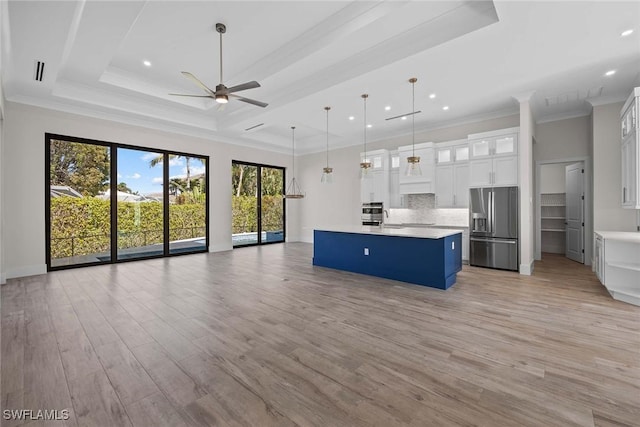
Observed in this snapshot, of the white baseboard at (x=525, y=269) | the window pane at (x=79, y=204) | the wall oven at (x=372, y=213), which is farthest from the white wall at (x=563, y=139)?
the window pane at (x=79, y=204)

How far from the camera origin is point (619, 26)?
324 cm

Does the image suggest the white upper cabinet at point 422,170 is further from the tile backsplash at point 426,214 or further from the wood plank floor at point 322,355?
the wood plank floor at point 322,355

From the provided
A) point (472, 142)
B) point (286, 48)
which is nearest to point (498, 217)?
point (472, 142)

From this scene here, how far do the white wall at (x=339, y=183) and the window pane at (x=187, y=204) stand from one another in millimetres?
3623

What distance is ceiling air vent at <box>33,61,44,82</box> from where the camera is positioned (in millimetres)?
3969

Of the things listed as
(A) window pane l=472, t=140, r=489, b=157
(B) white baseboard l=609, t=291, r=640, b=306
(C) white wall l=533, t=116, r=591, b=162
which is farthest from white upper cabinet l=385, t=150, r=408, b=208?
(B) white baseboard l=609, t=291, r=640, b=306

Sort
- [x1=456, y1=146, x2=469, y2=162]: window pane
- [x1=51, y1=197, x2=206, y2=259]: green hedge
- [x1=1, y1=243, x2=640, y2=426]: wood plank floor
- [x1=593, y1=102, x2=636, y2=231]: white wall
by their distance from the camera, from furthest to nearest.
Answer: [x1=456, y1=146, x2=469, y2=162]: window pane, [x1=51, y1=197, x2=206, y2=259]: green hedge, [x1=593, y1=102, x2=636, y2=231]: white wall, [x1=1, y1=243, x2=640, y2=426]: wood plank floor

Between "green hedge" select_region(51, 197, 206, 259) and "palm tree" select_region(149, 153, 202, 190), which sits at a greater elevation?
"palm tree" select_region(149, 153, 202, 190)

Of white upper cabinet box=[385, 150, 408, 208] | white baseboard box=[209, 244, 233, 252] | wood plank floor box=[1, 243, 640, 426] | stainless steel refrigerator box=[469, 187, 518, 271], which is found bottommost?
wood plank floor box=[1, 243, 640, 426]

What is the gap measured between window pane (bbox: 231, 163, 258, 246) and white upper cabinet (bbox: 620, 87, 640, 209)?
27.6 ft

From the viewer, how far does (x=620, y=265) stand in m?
3.78

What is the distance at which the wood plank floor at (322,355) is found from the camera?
1.72 metres

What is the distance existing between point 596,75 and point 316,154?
7102mm

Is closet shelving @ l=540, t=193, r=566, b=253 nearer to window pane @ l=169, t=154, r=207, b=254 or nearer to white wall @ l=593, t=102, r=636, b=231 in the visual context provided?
white wall @ l=593, t=102, r=636, b=231
